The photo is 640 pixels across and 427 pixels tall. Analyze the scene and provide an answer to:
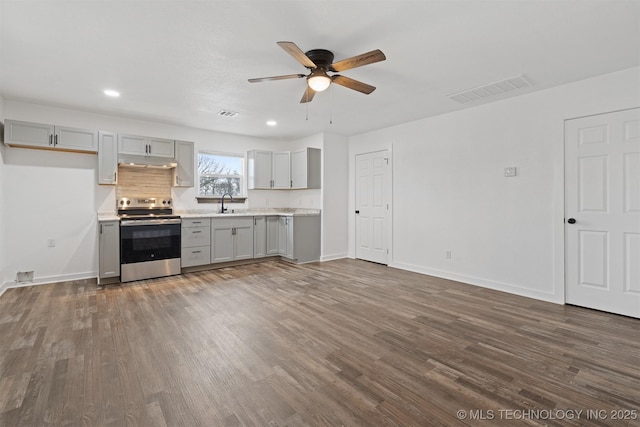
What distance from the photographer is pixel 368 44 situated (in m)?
2.69

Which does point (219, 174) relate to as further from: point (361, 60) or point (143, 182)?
point (361, 60)

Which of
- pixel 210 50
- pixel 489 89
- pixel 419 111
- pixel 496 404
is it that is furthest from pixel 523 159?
pixel 210 50

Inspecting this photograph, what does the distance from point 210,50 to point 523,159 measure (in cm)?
384

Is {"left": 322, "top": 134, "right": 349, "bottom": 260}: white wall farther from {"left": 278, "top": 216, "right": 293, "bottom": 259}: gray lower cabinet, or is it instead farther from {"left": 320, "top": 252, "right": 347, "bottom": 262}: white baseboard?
{"left": 278, "top": 216, "right": 293, "bottom": 259}: gray lower cabinet

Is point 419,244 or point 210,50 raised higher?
point 210,50

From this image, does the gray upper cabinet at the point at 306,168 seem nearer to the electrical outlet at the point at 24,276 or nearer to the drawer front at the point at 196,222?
the drawer front at the point at 196,222

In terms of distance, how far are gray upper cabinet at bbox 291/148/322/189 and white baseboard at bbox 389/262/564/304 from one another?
223cm

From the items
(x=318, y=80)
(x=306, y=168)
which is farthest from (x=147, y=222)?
(x=318, y=80)

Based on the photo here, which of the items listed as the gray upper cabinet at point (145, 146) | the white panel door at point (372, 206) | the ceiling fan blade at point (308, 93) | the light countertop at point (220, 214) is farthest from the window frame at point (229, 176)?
the ceiling fan blade at point (308, 93)

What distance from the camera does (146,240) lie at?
15.2ft

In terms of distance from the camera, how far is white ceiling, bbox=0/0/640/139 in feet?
7.27

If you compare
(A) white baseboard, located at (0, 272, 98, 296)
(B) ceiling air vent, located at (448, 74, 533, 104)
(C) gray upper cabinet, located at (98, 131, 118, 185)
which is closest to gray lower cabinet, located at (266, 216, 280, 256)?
(C) gray upper cabinet, located at (98, 131, 118, 185)

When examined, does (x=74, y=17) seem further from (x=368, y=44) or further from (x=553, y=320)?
(x=553, y=320)

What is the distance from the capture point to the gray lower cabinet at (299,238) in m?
5.76
